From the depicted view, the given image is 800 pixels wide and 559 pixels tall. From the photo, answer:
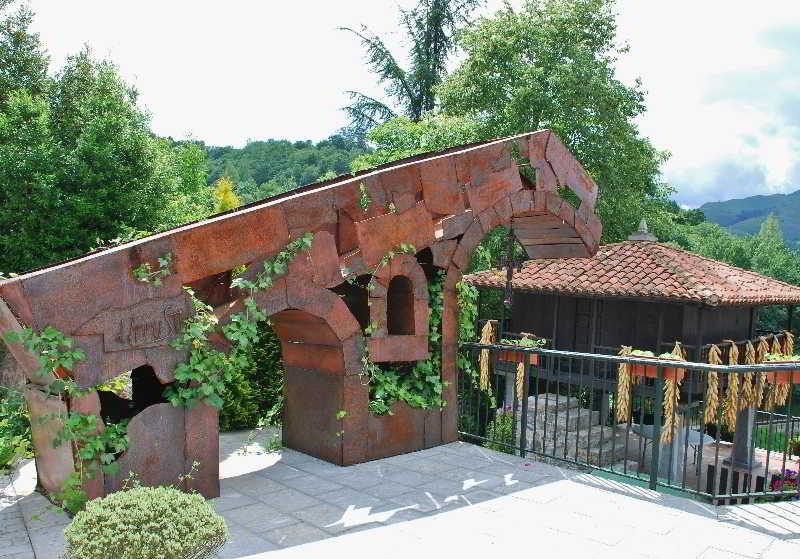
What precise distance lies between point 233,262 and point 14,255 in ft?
30.0

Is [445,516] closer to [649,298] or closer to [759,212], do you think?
[649,298]

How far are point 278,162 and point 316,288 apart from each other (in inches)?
1550

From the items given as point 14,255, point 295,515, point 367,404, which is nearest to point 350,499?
point 295,515

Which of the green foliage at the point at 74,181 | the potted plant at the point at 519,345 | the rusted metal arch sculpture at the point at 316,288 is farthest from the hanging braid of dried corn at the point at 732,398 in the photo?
the green foliage at the point at 74,181

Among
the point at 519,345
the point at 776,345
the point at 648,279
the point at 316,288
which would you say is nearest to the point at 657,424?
the point at 316,288

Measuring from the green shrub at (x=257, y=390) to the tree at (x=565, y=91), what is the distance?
11.3 m

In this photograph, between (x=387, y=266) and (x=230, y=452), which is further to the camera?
(x=230, y=452)

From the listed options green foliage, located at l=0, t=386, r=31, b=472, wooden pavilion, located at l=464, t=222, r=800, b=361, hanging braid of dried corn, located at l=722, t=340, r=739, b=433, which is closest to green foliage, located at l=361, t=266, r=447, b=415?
green foliage, located at l=0, t=386, r=31, b=472

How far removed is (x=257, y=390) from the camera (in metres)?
8.32

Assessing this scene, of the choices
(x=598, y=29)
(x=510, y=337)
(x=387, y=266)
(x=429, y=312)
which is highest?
(x=598, y=29)

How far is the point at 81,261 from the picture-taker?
14.7 ft

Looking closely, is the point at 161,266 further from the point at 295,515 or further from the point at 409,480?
the point at 409,480

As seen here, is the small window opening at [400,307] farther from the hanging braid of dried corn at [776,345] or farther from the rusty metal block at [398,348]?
the hanging braid of dried corn at [776,345]

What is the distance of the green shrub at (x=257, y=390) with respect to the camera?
25.8ft
